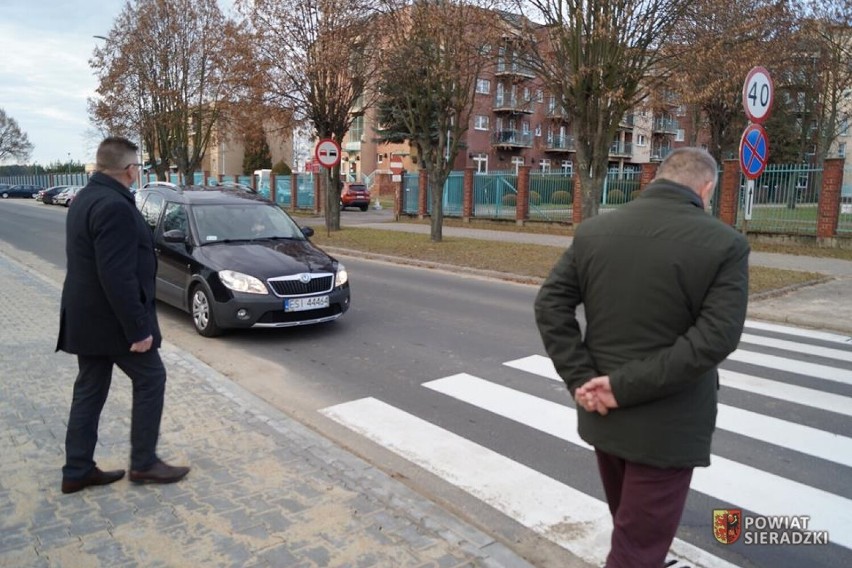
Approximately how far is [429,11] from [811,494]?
15.5 metres

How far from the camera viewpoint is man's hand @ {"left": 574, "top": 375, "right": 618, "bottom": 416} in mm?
2498

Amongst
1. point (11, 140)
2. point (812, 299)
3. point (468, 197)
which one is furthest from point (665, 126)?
point (11, 140)

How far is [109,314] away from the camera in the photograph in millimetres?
3893

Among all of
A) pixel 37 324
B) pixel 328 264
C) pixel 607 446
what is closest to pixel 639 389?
pixel 607 446

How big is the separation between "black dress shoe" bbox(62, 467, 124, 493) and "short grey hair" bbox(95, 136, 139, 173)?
5.72 ft

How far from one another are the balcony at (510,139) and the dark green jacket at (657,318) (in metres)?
57.8

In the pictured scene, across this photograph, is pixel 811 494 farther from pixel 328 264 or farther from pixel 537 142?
pixel 537 142

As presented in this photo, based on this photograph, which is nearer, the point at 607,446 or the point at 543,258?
the point at 607,446

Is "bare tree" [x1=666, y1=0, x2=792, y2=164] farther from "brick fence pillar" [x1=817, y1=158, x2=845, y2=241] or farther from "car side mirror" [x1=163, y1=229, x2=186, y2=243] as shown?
"car side mirror" [x1=163, y1=229, x2=186, y2=243]

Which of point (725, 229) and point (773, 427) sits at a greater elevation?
point (725, 229)

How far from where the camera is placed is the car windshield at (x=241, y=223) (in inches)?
354

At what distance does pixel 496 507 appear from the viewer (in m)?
4.08

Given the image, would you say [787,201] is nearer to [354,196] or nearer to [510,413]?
[510,413]

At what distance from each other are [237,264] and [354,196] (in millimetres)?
33946
